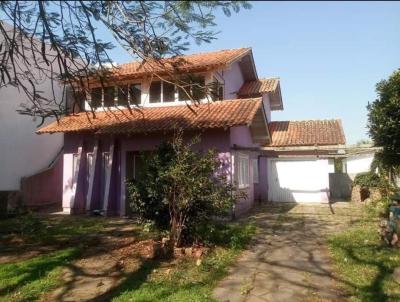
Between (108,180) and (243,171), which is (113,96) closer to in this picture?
(108,180)

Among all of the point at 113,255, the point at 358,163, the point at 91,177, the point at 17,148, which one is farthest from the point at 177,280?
the point at 358,163

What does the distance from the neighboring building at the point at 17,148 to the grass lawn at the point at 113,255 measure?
6053mm

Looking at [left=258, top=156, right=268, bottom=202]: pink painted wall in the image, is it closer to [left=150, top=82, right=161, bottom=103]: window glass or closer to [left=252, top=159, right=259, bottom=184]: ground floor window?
[left=252, top=159, right=259, bottom=184]: ground floor window

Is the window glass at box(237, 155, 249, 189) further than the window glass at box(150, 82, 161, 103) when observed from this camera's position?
No

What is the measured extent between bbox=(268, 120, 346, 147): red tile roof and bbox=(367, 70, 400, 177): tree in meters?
6.03

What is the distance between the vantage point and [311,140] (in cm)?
2030

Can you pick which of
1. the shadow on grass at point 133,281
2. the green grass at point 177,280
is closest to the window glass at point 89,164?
the green grass at point 177,280

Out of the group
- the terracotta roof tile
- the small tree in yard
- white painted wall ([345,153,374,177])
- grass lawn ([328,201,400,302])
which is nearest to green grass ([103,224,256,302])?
the small tree in yard

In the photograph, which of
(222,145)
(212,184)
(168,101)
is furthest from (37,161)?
(212,184)

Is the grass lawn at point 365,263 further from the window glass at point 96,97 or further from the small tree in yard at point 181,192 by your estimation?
the window glass at point 96,97

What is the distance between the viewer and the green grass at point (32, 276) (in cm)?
651

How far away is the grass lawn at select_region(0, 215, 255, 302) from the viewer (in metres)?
6.36

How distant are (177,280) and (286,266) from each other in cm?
227

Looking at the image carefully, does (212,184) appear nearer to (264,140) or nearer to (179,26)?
(179,26)
